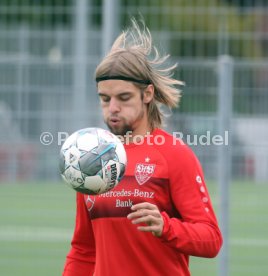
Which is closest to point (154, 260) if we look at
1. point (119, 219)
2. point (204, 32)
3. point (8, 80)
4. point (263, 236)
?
point (119, 219)

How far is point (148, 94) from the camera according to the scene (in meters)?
4.36

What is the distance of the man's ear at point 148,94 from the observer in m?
4.34

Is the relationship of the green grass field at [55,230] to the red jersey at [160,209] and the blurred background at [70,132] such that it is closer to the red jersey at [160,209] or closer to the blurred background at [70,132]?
the blurred background at [70,132]

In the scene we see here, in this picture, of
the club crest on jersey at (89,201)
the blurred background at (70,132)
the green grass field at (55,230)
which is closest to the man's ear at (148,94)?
the club crest on jersey at (89,201)

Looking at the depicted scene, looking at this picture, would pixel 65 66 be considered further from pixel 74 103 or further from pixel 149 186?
pixel 149 186

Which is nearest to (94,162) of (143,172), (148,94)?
(143,172)

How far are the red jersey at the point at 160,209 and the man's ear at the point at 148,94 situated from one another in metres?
0.18

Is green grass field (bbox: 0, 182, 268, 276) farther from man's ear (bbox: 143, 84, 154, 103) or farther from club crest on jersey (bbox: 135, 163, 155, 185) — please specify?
club crest on jersey (bbox: 135, 163, 155, 185)

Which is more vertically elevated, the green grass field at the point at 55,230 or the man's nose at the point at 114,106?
the man's nose at the point at 114,106

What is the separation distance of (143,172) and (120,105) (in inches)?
11.9

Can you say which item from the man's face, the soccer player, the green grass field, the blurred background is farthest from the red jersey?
the green grass field

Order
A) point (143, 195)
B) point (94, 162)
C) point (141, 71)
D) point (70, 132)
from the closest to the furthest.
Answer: point (94, 162)
point (143, 195)
point (141, 71)
point (70, 132)

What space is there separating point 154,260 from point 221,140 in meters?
2.49

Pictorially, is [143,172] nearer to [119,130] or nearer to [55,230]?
[119,130]
